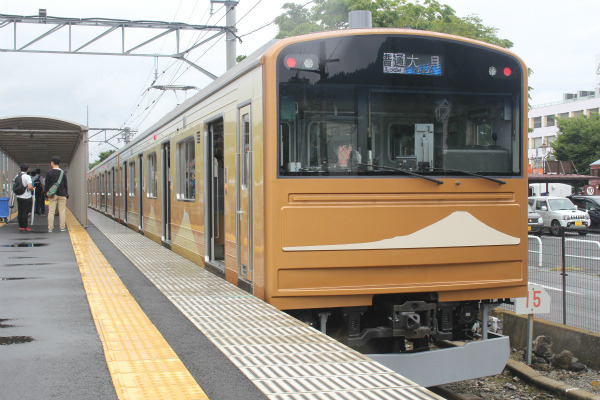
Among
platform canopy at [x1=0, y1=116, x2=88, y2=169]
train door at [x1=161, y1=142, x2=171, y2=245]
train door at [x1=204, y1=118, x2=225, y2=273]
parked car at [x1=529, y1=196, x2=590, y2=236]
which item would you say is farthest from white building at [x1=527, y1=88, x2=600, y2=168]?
train door at [x1=204, y1=118, x2=225, y2=273]

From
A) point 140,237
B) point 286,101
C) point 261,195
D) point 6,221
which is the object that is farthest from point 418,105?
point 6,221

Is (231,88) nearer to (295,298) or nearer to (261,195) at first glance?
(261,195)

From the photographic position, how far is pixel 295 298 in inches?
218

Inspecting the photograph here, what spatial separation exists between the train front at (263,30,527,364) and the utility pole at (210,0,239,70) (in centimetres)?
1164

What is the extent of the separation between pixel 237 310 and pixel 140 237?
9.41 m

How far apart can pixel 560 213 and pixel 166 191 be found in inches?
858

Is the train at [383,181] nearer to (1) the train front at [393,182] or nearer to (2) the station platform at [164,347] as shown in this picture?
(1) the train front at [393,182]

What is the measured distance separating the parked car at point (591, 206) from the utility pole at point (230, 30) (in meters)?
21.8

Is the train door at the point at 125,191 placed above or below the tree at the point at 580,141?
below

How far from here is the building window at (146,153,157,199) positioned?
13.9 metres

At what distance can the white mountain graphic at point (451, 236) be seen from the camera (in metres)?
5.71

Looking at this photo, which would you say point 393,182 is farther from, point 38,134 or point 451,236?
point 38,134

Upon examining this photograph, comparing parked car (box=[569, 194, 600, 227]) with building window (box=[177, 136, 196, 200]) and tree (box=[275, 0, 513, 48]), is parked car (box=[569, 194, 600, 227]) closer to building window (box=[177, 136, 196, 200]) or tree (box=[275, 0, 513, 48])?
tree (box=[275, 0, 513, 48])

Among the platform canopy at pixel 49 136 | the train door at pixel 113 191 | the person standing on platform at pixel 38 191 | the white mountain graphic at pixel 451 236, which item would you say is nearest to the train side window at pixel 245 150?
the white mountain graphic at pixel 451 236
